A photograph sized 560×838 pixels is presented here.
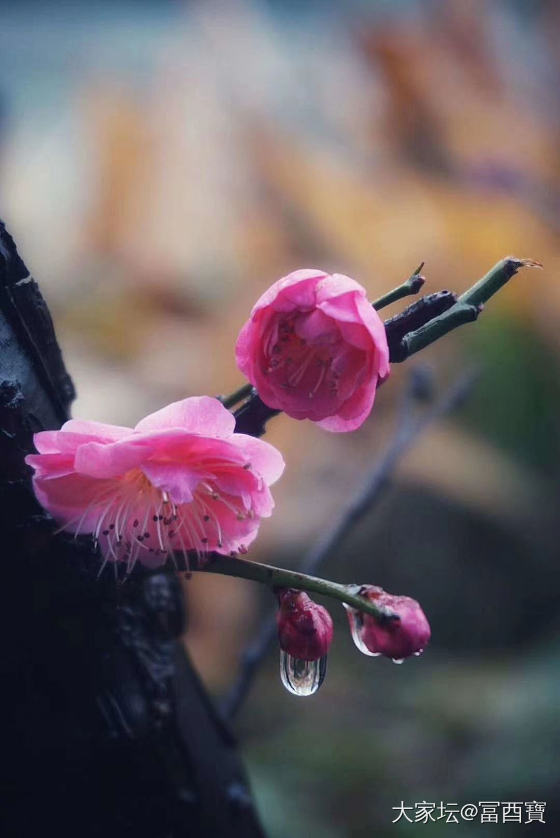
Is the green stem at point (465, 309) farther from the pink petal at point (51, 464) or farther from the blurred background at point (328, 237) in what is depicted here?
the blurred background at point (328, 237)

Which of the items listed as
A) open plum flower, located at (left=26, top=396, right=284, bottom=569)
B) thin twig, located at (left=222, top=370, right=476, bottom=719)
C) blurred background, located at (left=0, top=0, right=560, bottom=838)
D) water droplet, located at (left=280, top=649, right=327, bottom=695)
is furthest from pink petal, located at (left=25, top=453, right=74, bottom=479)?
blurred background, located at (left=0, top=0, right=560, bottom=838)

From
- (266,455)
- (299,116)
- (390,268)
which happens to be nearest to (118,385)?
(390,268)

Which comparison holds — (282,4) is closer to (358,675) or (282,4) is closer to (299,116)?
(299,116)

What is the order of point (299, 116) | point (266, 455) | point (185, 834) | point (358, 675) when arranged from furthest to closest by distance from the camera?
point (299, 116)
point (358, 675)
point (185, 834)
point (266, 455)

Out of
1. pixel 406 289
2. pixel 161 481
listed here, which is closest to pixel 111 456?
pixel 161 481

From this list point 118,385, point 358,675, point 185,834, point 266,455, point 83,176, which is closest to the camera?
point 266,455

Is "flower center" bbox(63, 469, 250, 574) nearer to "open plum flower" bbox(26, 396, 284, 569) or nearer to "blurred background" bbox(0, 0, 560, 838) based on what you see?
"open plum flower" bbox(26, 396, 284, 569)
